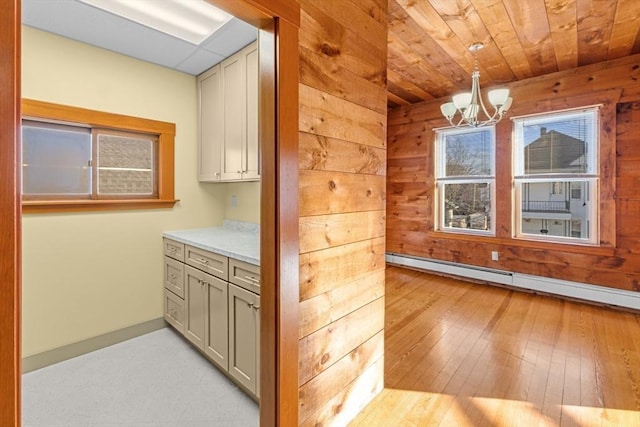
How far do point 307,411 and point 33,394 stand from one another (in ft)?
6.24

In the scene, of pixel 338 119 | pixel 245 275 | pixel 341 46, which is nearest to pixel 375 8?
pixel 341 46

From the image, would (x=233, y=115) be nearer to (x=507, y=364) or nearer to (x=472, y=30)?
(x=472, y=30)

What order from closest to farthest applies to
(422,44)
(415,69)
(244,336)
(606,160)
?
1. (244,336)
2. (422,44)
3. (606,160)
4. (415,69)

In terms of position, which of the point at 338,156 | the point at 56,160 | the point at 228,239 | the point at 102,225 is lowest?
the point at 228,239

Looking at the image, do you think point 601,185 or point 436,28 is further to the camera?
point 601,185

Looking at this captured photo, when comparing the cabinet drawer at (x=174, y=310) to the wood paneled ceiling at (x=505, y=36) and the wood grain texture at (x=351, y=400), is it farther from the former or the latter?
the wood paneled ceiling at (x=505, y=36)

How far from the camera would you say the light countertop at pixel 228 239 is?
1.96 metres

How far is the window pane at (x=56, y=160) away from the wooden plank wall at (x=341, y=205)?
7.38ft

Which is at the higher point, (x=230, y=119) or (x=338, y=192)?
(x=230, y=119)

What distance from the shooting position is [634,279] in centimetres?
318

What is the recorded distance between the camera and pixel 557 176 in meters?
3.63

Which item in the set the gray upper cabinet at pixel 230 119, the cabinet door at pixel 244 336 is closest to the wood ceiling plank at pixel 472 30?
the gray upper cabinet at pixel 230 119

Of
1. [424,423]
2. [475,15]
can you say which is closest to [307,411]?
[424,423]

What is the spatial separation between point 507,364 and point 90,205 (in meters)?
3.48
